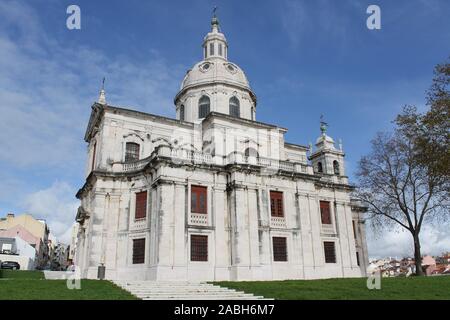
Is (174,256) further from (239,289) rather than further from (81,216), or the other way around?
(81,216)

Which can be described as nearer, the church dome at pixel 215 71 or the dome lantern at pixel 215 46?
the church dome at pixel 215 71

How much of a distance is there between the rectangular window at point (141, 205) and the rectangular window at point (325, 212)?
14.3m

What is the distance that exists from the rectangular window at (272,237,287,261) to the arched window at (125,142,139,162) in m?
12.5

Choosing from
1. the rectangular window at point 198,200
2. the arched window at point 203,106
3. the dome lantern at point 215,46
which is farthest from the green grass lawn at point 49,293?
the dome lantern at point 215,46

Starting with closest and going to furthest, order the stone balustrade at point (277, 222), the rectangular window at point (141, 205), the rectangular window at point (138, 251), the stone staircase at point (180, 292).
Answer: the stone staircase at point (180, 292)
the rectangular window at point (138, 251)
the rectangular window at point (141, 205)
the stone balustrade at point (277, 222)

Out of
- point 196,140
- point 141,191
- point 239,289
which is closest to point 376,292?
point 239,289

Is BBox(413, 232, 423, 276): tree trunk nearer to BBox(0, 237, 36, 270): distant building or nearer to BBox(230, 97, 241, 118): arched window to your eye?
BBox(230, 97, 241, 118): arched window

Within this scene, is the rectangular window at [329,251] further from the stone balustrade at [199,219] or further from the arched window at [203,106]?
the arched window at [203,106]

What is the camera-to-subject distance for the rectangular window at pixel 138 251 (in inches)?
997

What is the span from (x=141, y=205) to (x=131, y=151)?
5.30 m

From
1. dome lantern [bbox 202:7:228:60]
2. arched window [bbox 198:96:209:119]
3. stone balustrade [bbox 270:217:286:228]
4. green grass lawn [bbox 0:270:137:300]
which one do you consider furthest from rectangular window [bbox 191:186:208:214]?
dome lantern [bbox 202:7:228:60]

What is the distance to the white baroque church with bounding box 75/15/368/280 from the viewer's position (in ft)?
82.3
